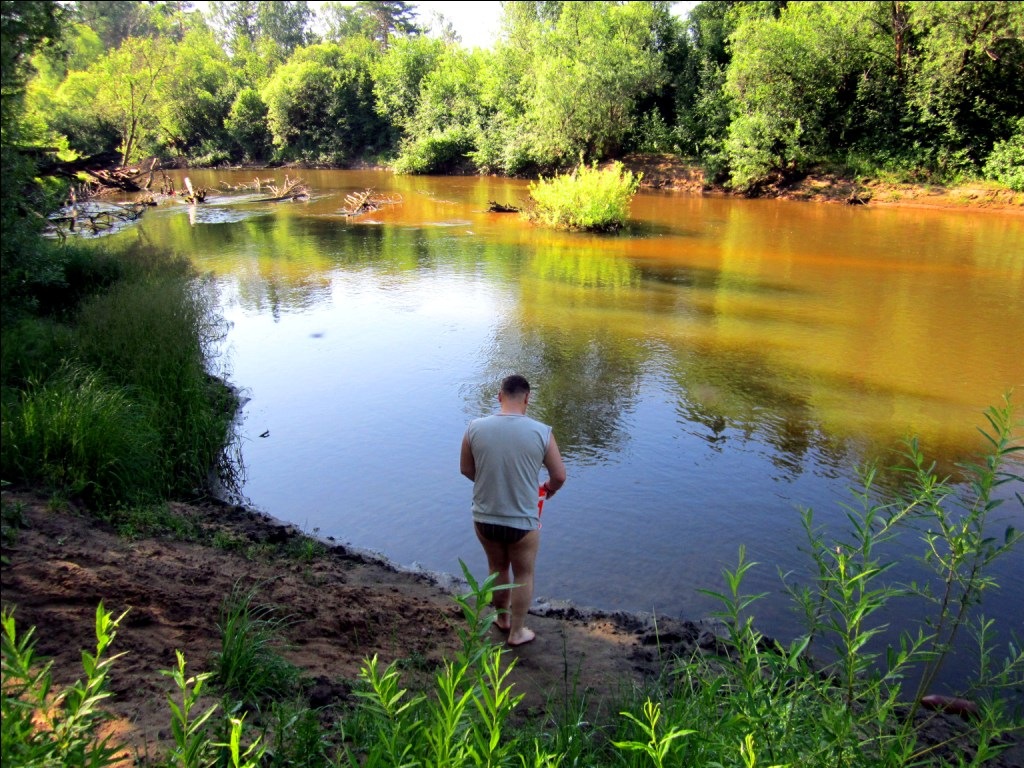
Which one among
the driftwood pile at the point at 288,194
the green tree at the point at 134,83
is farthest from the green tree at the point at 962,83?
the green tree at the point at 134,83

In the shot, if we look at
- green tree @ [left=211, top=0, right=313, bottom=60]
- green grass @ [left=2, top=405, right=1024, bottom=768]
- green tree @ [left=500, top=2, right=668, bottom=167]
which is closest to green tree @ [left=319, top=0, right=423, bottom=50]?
green tree @ [left=211, top=0, right=313, bottom=60]

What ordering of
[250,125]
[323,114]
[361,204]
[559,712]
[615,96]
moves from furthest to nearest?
1. [250,125]
2. [323,114]
3. [615,96]
4. [361,204]
5. [559,712]

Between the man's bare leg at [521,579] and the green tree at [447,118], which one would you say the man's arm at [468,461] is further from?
the green tree at [447,118]

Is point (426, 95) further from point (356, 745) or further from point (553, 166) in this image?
point (356, 745)

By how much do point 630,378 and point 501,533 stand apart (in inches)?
252

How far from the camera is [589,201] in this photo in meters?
22.1

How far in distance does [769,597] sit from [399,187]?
37.6m

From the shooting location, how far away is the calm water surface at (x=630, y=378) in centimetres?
674

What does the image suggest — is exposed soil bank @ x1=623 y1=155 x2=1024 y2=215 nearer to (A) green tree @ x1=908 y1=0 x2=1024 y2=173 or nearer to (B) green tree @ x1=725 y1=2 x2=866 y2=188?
(B) green tree @ x1=725 y1=2 x2=866 y2=188

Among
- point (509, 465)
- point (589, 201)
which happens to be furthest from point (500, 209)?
point (509, 465)

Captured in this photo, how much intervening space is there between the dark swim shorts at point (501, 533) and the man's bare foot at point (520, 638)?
0.64 meters

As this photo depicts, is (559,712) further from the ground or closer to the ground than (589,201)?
closer to the ground

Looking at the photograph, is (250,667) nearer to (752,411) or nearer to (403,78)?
(752,411)

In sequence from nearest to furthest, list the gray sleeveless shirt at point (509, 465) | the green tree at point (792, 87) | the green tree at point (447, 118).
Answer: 1. the gray sleeveless shirt at point (509, 465)
2. the green tree at point (792, 87)
3. the green tree at point (447, 118)
